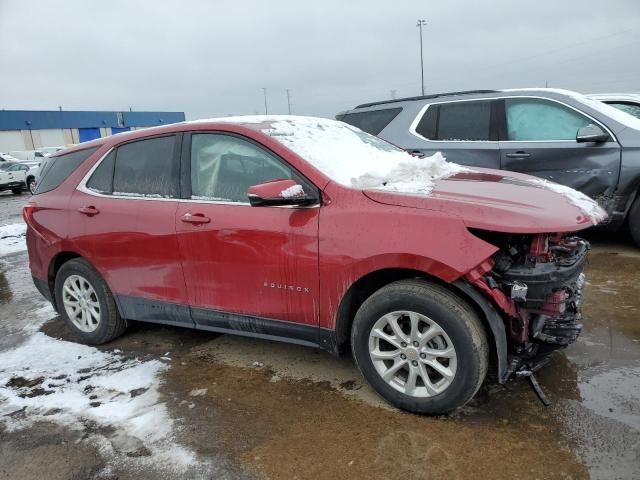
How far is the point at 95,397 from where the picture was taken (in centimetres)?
328

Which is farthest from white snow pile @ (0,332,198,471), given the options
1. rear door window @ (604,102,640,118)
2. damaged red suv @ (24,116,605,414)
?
rear door window @ (604,102,640,118)

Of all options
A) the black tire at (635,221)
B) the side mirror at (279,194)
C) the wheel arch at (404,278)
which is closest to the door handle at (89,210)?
the side mirror at (279,194)

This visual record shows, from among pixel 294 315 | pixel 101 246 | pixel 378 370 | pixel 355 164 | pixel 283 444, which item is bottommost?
pixel 283 444

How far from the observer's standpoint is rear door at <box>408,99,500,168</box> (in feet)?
19.2

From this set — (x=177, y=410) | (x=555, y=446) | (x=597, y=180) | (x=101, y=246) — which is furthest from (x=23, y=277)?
(x=597, y=180)

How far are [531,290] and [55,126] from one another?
56.0m

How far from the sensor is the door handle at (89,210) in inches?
153

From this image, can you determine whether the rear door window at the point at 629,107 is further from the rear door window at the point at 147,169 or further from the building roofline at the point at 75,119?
the building roofline at the point at 75,119

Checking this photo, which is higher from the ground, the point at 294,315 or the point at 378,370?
the point at 294,315

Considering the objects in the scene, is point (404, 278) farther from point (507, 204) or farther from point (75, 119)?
point (75, 119)

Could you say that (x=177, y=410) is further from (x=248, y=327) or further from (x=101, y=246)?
(x=101, y=246)

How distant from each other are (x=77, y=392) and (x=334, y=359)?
174cm

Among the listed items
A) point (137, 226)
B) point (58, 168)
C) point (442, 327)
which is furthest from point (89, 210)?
point (442, 327)

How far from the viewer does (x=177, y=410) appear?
3.05 meters
